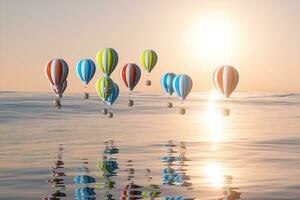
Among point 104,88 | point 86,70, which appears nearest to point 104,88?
point 104,88

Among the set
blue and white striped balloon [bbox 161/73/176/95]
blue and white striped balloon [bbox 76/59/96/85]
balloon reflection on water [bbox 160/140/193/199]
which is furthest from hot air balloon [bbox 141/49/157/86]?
balloon reflection on water [bbox 160/140/193/199]

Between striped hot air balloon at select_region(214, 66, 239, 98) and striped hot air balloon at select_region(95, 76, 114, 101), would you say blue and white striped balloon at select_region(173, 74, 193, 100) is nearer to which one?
striped hot air balloon at select_region(214, 66, 239, 98)

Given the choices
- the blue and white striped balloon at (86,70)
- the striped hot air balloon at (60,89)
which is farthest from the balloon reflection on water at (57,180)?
the blue and white striped balloon at (86,70)

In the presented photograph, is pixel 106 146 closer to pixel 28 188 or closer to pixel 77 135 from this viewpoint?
pixel 77 135

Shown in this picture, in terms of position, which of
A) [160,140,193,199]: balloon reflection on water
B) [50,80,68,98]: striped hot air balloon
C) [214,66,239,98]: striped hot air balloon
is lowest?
[160,140,193,199]: balloon reflection on water

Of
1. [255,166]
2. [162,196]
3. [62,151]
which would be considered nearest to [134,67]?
[62,151]

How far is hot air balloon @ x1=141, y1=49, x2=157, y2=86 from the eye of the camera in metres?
109

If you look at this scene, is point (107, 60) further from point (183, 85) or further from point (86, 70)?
point (183, 85)

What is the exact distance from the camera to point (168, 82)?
119m

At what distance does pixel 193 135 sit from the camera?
397 ft

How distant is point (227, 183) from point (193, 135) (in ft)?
215

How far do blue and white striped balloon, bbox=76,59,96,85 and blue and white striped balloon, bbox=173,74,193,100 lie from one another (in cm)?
1566

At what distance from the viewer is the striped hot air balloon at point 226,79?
91.4 m

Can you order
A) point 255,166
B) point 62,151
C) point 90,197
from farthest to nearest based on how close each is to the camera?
point 62,151 → point 255,166 → point 90,197
